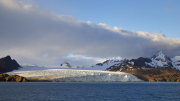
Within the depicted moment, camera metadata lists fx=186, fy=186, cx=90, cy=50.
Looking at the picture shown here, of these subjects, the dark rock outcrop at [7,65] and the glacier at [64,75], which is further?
the dark rock outcrop at [7,65]

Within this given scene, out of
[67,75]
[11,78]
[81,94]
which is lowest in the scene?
[81,94]

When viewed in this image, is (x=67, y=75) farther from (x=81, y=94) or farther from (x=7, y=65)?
(x=81, y=94)

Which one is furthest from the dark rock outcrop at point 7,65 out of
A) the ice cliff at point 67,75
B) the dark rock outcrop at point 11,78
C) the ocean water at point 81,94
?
the ocean water at point 81,94

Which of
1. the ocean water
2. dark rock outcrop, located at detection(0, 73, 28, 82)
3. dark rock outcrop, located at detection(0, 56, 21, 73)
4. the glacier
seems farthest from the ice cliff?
the ocean water

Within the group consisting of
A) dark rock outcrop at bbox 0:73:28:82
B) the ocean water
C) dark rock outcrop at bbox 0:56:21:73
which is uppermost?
dark rock outcrop at bbox 0:56:21:73

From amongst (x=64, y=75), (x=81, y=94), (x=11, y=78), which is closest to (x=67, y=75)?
(x=64, y=75)

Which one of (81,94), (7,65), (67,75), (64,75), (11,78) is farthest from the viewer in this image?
(7,65)

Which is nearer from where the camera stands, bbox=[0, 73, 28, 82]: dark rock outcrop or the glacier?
bbox=[0, 73, 28, 82]: dark rock outcrop

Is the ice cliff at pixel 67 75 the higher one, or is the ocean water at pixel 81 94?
the ice cliff at pixel 67 75

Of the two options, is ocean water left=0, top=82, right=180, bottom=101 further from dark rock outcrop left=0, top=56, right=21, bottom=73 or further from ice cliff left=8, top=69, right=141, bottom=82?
dark rock outcrop left=0, top=56, right=21, bottom=73

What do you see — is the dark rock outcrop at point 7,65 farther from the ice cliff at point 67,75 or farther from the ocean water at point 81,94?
the ocean water at point 81,94

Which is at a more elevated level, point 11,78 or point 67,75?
point 67,75

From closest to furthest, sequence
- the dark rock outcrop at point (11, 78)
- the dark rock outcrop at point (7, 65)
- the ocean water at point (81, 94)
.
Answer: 1. the ocean water at point (81, 94)
2. the dark rock outcrop at point (11, 78)
3. the dark rock outcrop at point (7, 65)

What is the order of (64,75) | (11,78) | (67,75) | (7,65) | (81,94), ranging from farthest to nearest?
(7,65)
(67,75)
(64,75)
(11,78)
(81,94)
